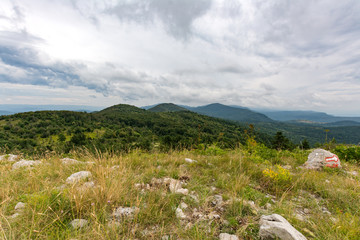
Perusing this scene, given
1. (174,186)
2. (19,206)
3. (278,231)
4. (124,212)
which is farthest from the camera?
(174,186)

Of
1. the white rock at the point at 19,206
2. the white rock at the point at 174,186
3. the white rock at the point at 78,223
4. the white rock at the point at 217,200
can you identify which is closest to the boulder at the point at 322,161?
the white rock at the point at 217,200

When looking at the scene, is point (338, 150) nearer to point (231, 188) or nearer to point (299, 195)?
point (299, 195)

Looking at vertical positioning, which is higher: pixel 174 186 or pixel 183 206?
pixel 174 186

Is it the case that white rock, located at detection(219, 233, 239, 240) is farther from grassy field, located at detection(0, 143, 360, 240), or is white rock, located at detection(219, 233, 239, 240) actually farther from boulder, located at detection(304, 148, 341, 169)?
boulder, located at detection(304, 148, 341, 169)

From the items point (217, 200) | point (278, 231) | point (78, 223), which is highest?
point (278, 231)

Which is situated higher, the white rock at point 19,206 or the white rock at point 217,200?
the white rock at point 19,206

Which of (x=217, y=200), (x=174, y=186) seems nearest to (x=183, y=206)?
(x=174, y=186)

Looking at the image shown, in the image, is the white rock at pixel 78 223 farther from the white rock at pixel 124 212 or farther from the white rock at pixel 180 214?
the white rock at pixel 180 214

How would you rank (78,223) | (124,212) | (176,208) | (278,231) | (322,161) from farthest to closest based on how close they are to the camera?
1. (322,161)
2. (176,208)
3. (124,212)
4. (78,223)
5. (278,231)

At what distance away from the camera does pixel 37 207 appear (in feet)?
7.69

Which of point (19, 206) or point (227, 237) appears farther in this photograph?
point (19, 206)

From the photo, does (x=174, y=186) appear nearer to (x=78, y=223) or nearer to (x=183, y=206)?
(x=183, y=206)

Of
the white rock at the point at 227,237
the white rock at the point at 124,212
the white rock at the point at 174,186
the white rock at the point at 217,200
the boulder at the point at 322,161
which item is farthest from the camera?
the boulder at the point at 322,161

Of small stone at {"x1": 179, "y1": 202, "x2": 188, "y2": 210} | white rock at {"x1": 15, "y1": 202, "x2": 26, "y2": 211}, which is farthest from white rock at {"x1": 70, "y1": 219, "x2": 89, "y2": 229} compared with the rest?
small stone at {"x1": 179, "y1": 202, "x2": 188, "y2": 210}
